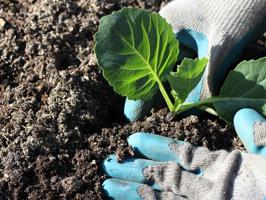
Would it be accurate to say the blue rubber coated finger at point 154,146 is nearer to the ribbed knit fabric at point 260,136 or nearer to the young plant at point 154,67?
the young plant at point 154,67

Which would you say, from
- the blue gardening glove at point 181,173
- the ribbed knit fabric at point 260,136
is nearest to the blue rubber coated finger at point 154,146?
the blue gardening glove at point 181,173

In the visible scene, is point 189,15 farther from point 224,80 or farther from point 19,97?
point 19,97

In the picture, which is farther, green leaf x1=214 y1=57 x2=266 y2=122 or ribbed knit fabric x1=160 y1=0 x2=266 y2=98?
ribbed knit fabric x1=160 y1=0 x2=266 y2=98

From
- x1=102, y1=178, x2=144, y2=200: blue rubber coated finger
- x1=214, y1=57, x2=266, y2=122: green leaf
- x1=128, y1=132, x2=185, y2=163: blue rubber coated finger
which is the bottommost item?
x1=102, y1=178, x2=144, y2=200: blue rubber coated finger

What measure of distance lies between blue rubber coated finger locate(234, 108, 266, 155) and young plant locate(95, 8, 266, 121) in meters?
0.05

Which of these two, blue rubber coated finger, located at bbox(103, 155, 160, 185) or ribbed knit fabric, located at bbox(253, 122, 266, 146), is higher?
ribbed knit fabric, located at bbox(253, 122, 266, 146)

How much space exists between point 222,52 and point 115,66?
1.47 ft

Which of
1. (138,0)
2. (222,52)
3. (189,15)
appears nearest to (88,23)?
(138,0)

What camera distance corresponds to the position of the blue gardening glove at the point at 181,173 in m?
1.63

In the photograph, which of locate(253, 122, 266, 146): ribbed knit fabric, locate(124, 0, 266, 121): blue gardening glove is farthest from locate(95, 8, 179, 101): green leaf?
locate(253, 122, 266, 146): ribbed knit fabric

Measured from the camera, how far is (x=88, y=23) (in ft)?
6.84

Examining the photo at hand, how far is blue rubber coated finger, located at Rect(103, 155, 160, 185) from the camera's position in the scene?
171cm

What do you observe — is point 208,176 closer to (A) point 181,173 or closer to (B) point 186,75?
(A) point 181,173

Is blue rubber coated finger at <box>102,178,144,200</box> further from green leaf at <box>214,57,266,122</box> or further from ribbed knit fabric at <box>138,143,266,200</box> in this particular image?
green leaf at <box>214,57,266,122</box>
